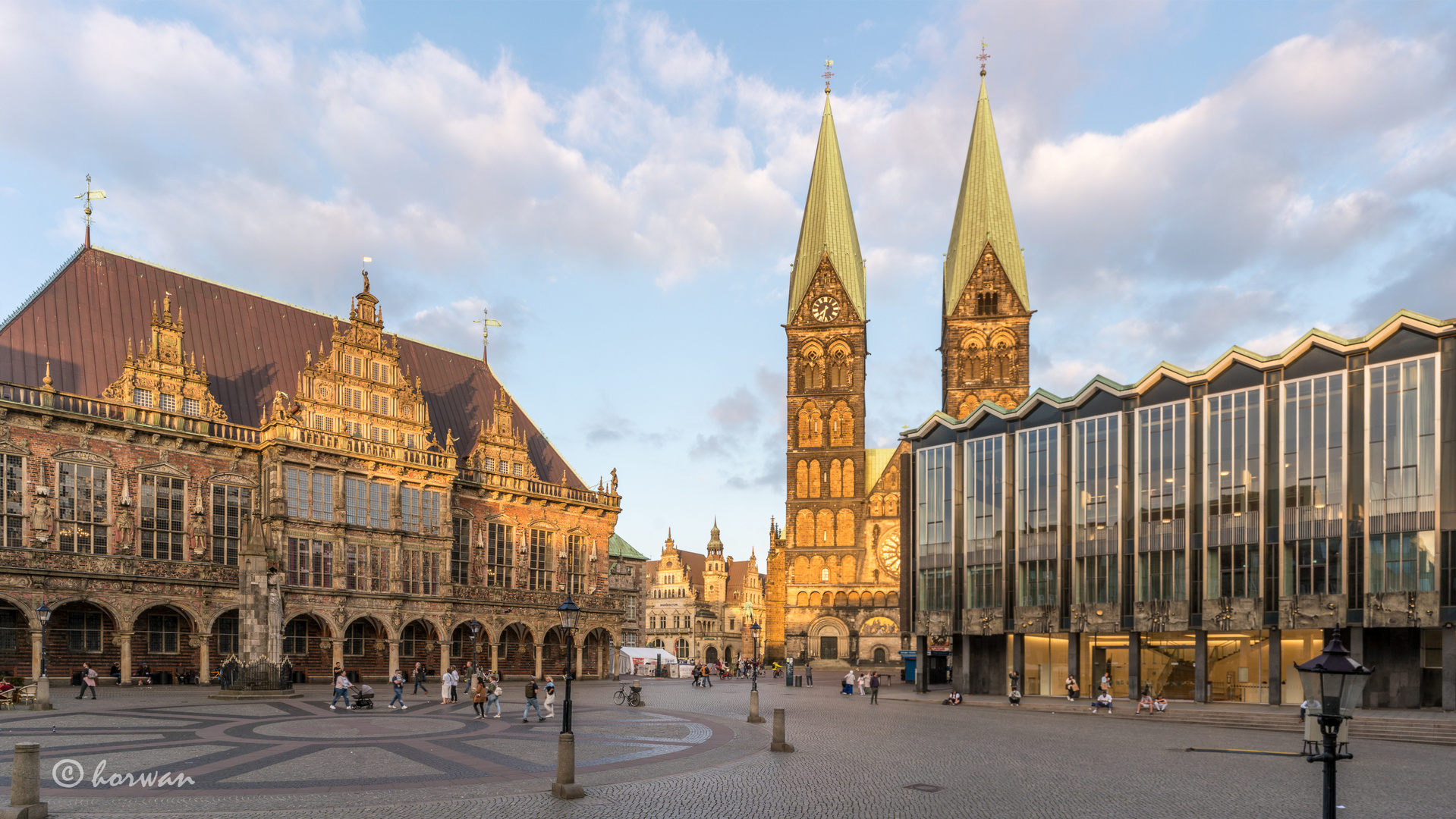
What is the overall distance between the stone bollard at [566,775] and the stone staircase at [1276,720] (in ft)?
79.2

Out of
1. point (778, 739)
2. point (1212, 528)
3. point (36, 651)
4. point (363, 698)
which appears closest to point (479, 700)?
point (363, 698)

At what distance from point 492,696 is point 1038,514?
1133 inches

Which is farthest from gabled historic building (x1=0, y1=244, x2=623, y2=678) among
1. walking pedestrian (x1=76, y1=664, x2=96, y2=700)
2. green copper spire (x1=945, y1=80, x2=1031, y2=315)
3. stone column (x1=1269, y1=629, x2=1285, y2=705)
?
green copper spire (x1=945, y1=80, x2=1031, y2=315)

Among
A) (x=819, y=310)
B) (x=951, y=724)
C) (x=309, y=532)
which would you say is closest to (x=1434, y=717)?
(x=951, y=724)

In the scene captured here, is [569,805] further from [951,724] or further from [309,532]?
[309,532]

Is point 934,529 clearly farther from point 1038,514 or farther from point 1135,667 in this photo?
point 1135,667

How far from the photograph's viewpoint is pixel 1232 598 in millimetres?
39938

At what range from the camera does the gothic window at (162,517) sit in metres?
42.4

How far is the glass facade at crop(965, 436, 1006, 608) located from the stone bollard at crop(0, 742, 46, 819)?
4256 cm

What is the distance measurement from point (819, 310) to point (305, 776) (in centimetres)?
8225

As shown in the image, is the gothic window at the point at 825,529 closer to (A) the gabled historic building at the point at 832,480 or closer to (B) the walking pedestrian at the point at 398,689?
(A) the gabled historic building at the point at 832,480

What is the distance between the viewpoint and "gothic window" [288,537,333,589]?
152 ft

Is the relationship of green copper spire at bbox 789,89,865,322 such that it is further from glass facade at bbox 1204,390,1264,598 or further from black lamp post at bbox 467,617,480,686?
glass facade at bbox 1204,390,1264,598

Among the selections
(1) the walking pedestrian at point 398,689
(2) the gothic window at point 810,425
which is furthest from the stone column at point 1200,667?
(2) the gothic window at point 810,425
